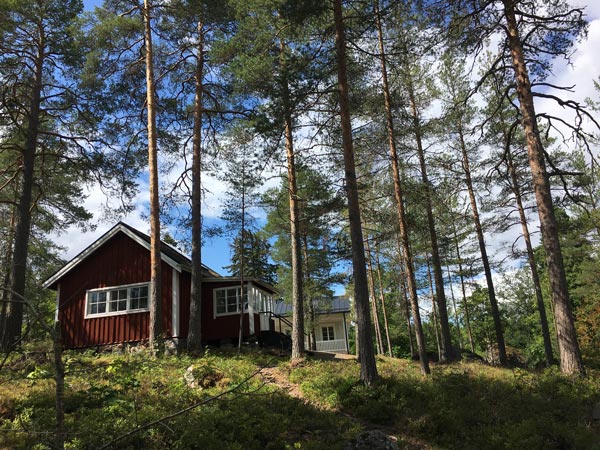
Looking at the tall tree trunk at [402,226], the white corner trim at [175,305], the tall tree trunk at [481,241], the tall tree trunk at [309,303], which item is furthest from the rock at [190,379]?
the tall tree trunk at [481,241]

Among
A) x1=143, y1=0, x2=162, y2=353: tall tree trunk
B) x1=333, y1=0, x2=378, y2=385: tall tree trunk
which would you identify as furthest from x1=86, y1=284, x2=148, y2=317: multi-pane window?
x1=333, y1=0, x2=378, y2=385: tall tree trunk

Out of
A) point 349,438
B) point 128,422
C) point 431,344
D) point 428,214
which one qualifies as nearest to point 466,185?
point 428,214

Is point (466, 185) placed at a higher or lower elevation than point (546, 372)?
higher

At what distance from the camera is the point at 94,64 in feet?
48.6

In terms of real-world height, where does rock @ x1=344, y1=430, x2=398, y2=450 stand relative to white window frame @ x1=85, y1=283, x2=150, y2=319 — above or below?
below

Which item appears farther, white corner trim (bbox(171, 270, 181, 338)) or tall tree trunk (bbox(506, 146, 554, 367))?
tall tree trunk (bbox(506, 146, 554, 367))

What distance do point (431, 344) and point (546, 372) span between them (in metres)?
38.8

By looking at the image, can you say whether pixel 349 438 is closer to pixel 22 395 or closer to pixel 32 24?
pixel 22 395

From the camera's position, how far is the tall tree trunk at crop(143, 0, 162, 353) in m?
14.1

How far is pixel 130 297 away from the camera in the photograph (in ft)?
55.8

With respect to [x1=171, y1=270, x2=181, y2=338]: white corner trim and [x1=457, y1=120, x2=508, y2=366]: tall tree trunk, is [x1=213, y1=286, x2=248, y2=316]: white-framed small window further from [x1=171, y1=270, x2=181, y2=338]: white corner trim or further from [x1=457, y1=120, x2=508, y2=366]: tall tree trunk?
[x1=457, y1=120, x2=508, y2=366]: tall tree trunk

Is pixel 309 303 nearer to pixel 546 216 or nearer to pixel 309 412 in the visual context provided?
pixel 309 412

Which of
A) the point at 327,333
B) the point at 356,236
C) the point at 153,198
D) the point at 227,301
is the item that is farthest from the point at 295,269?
the point at 327,333

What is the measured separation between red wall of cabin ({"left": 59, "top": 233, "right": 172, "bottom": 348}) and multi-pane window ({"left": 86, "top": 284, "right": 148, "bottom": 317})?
222mm
